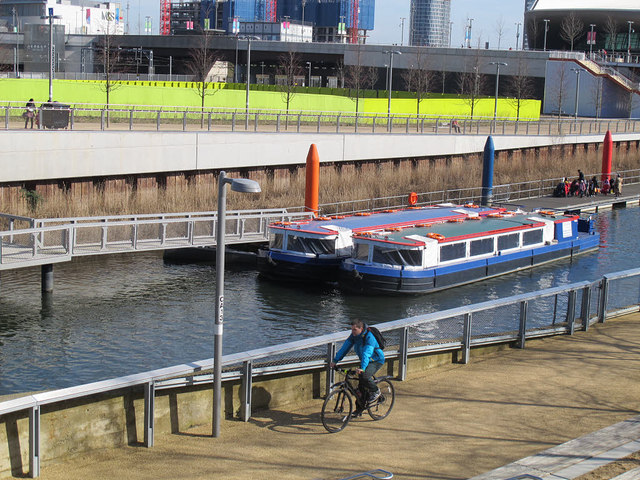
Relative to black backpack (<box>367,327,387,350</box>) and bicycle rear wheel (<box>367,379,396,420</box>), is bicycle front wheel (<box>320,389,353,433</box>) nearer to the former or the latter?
bicycle rear wheel (<box>367,379,396,420</box>)

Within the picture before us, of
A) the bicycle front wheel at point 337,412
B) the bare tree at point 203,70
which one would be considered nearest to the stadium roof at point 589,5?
the bare tree at point 203,70

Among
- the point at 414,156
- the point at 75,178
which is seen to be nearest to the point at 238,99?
the point at 414,156

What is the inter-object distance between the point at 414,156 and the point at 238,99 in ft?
49.0

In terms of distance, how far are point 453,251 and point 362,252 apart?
3.69m

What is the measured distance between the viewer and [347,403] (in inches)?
487

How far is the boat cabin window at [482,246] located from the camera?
1314 inches

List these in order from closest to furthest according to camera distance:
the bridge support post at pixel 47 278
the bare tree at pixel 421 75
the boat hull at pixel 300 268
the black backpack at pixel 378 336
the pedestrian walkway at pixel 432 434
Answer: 1. the pedestrian walkway at pixel 432 434
2. the black backpack at pixel 378 336
3. the bridge support post at pixel 47 278
4. the boat hull at pixel 300 268
5. the bare tree at pixel 421 75

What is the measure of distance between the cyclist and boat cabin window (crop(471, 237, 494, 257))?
Result: 21469mm

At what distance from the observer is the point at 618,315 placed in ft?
62.7

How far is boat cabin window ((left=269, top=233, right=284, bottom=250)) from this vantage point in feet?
106

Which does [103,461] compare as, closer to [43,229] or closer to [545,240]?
[43,229]

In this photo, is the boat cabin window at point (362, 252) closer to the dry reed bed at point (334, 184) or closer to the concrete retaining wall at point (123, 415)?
the dry reed bed at point (334, 184)

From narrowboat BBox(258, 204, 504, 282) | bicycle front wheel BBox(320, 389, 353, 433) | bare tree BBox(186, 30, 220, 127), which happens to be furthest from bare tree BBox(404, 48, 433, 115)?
bicycle front wheel BBox(320, 389, 353, 433)

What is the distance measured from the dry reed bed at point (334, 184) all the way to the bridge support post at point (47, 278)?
733cm
